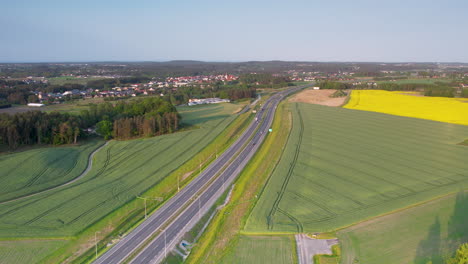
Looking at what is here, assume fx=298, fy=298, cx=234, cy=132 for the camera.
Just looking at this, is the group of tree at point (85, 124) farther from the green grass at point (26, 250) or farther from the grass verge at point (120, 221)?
the green grass at point (26, 250)

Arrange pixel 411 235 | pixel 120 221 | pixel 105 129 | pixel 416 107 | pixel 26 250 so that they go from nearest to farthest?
pixel 26 250 → pixel 411 235 → pixel 120 221 → pixel 105 129 → pixel 416 107

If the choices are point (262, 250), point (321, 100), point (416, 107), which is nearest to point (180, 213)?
point (262, 250)

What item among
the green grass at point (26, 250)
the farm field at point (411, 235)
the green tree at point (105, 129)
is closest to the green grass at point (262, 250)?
the farm field at point (411, 235)

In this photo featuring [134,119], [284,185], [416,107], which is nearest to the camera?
[284,185]

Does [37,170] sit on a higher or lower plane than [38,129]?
lower

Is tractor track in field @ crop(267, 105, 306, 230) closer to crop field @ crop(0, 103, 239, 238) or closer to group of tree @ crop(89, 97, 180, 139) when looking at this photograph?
crop field @ crop(0, 103, 239, 238)

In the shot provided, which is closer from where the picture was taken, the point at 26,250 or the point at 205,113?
the point at 26,250

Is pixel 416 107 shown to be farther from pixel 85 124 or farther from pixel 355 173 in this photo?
pixel 85 124

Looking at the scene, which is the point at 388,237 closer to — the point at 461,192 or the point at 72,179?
the point at 461,192

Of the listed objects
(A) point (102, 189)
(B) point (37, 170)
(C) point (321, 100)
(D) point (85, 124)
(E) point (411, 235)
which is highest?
(C) point (321, 100)
